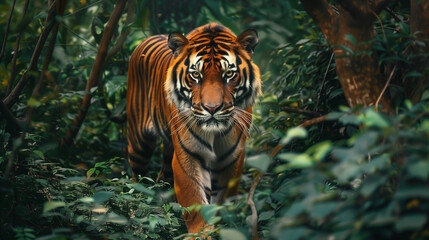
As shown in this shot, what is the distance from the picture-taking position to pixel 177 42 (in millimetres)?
3162

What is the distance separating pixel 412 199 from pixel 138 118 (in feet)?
Result: 10.5

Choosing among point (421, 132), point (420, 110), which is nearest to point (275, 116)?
point (420, 110)

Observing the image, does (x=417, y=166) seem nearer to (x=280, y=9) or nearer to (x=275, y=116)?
(x=275, y=116)

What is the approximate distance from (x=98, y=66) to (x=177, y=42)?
3.12ft

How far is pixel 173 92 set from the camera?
10.4 ft

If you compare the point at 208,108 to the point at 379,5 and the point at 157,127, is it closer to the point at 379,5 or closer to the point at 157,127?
the point at 379,5

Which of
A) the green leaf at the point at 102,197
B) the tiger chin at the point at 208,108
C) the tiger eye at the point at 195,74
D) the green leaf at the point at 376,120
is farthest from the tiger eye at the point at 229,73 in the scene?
the green leaf at the point at 376,120

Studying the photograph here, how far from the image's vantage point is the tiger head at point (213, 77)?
285cm

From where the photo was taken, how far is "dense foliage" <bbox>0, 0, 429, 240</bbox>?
134cm

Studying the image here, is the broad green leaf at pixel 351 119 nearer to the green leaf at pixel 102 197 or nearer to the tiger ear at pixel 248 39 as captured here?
the green leaf at pixel 102 197

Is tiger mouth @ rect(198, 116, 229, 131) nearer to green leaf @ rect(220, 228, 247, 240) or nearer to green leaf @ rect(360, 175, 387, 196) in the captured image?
green leaf @ rect(220, 228, 247, 240)

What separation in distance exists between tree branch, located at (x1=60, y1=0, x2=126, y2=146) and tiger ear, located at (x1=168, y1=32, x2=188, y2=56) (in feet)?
1.70

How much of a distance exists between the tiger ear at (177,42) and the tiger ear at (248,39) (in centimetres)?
38

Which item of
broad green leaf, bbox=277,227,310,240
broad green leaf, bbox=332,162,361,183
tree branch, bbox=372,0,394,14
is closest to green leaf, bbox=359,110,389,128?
broad green leaf, bbox=332,162,361,183
